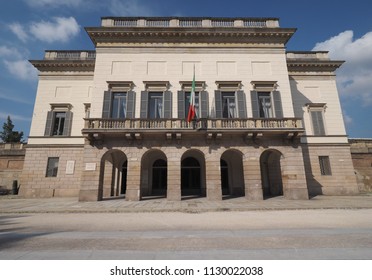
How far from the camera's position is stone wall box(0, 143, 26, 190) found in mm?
24156

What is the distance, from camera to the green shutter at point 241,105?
52.7 feet

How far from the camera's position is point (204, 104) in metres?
16.2

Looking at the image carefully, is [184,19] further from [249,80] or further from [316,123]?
[316,123]

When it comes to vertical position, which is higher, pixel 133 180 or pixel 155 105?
pixel 155 105

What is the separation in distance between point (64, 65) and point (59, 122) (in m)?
6.26

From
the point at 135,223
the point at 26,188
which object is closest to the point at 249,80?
the point at 135,223

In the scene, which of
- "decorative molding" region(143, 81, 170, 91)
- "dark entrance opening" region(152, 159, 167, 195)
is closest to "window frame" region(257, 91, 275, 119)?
"decorative molding" region(143, 81, 170, 91)

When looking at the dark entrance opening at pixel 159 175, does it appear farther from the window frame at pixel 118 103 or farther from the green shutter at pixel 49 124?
the green shutter at pixel 49 124

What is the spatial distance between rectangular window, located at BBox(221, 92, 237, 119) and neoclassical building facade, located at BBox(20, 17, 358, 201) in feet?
0.32

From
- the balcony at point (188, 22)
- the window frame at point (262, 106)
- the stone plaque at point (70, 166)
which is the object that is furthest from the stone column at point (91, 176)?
the window frame at point (262, 106)

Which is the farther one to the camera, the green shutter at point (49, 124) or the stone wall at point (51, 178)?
the green shutter at point (49, 124)

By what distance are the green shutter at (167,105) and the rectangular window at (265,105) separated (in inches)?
318

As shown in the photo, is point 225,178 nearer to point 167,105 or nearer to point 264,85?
point 167,105

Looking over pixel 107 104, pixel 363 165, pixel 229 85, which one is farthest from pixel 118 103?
pixel 363 165
